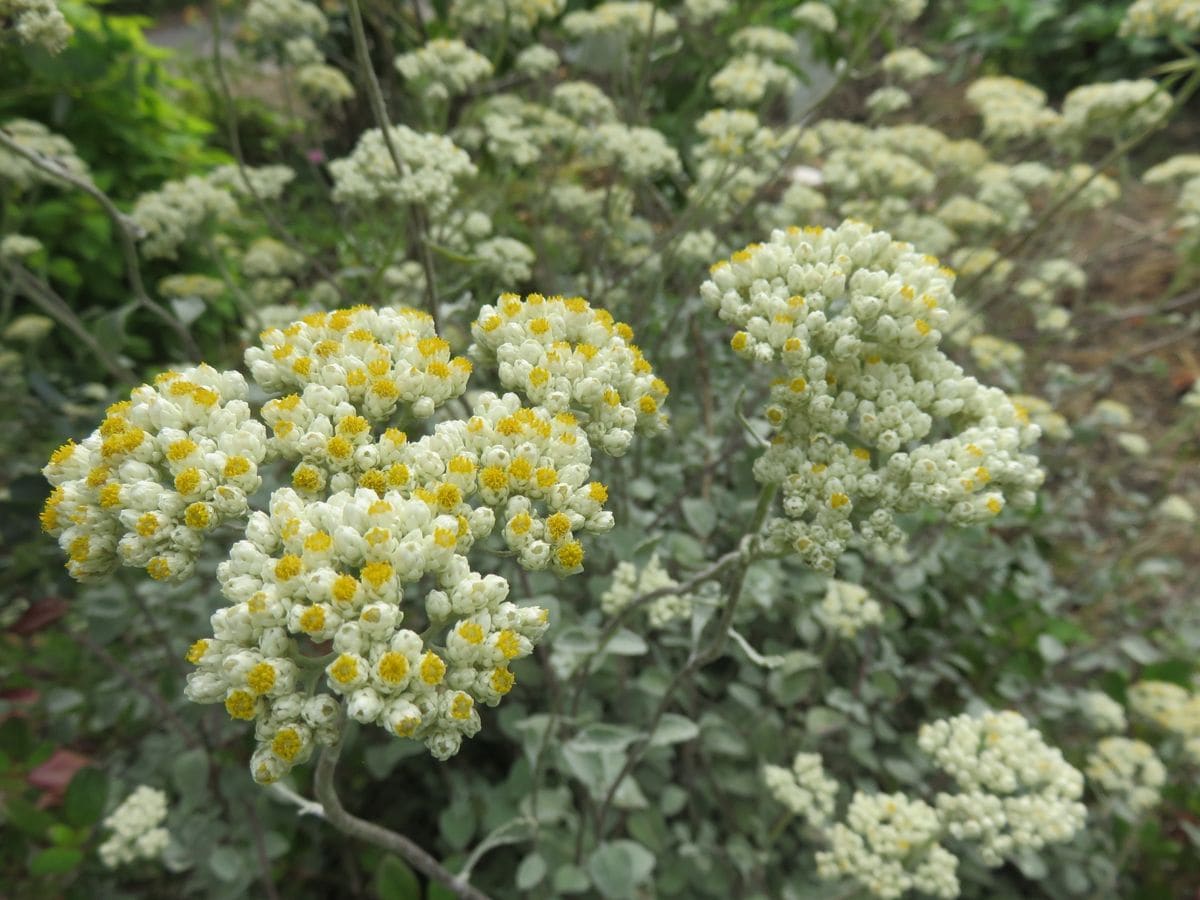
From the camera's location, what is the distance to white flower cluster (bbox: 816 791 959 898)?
6.45 feet

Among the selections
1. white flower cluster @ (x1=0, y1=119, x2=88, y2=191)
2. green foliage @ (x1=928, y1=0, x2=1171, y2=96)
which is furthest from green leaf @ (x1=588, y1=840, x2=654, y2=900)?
green foliage @ (x1=928, y1=0, x2=1171, y2=96)

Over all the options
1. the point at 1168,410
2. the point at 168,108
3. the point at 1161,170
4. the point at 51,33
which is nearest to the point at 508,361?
the point at 51,33

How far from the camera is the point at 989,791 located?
2.23 meters

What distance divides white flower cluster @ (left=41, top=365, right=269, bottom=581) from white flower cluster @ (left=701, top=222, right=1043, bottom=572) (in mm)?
1027

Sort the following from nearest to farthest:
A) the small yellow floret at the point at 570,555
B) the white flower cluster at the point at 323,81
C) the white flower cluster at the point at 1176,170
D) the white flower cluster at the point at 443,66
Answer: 1. the small yellow floret at the point at 570,555
2. the white flower cluster at the point at 443,66
3. the white flower cluster at the point at 323,81
4. the white flower cluster at the point at 1176,170

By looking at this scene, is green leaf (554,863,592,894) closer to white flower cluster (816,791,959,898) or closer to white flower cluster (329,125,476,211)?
white flower cluster (816,791,959,898)

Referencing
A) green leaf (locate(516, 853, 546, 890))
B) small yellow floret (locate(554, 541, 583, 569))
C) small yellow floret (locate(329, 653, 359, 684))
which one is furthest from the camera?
green leaf (locate(516, 853, 546, 890))

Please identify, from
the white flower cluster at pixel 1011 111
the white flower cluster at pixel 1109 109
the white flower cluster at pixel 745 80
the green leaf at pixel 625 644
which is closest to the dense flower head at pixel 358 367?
the green leaf at pixel 625 644

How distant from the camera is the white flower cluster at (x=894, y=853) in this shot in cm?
197

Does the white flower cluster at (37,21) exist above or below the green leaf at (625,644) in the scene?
above

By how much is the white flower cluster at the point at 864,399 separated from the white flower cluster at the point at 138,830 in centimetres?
215

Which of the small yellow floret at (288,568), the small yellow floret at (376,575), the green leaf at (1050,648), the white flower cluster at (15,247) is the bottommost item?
the small yellow floret at (288,568)

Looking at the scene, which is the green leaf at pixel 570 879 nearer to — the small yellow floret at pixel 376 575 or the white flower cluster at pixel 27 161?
the small yellow floret at pixel 376 575

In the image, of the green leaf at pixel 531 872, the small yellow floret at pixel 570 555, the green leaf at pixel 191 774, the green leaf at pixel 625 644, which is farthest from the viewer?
the green leaf at pixel 191 774
